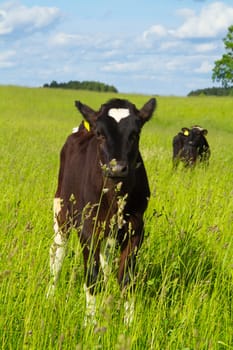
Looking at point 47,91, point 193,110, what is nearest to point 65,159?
point 193,110

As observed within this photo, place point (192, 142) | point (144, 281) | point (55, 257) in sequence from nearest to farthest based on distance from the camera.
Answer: point (55, 257) < point (144, 281) < point (192, 142)

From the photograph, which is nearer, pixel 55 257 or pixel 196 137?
pixel 55 257

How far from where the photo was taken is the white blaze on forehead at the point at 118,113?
4.20m

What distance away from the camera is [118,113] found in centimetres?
425

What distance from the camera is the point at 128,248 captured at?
420cm

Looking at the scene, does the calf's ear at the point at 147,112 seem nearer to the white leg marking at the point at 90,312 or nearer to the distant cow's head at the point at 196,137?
the white leg marking at the point at 90,312

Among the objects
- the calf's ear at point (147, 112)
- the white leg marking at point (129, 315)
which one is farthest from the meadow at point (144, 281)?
the calf's ear at point (147, 112)

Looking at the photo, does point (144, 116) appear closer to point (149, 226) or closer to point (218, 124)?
point (149, 226)

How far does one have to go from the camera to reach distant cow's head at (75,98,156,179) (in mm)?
3844

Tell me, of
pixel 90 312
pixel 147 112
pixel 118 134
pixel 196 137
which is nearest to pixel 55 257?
pixel 90 312

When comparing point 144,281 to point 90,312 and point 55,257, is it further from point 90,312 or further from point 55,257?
point 55,257

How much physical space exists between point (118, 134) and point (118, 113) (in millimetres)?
268

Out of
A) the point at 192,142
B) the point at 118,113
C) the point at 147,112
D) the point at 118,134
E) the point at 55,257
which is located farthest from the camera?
the point at 192,142

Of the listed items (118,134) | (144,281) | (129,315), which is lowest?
(144,281)
